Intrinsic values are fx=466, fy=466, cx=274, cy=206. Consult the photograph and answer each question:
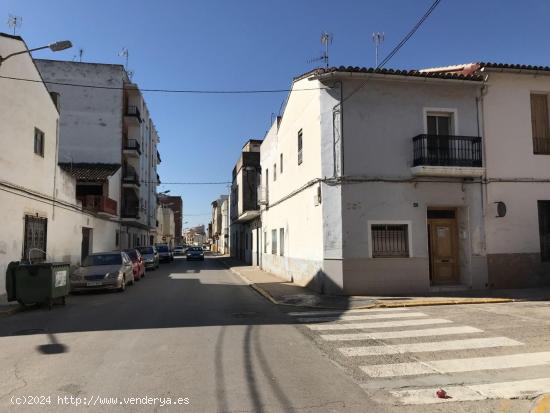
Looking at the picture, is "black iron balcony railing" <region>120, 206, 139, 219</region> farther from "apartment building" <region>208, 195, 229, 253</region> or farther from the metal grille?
"apartment building" <region>208, 195, 229, 253</region>

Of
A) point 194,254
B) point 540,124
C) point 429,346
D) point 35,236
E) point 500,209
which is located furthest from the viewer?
point 194,254

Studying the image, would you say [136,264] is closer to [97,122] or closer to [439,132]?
[439,132]

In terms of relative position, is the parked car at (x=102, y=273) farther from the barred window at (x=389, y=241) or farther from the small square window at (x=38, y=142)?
the barred window at (x=389, y=241)

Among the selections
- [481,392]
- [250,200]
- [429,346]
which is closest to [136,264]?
[250,200]

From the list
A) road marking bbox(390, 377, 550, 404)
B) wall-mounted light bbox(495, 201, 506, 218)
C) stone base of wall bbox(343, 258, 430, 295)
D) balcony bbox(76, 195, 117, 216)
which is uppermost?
balcony bbox(76, 195, 117, 216)

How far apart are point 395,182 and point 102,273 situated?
10445 mm

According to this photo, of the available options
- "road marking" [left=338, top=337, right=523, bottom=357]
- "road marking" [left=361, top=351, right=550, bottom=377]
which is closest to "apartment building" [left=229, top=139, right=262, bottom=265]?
"road marking" [left=338, top=337, right=523, bottom=357]

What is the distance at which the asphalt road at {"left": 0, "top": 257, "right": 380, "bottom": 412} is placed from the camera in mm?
4916

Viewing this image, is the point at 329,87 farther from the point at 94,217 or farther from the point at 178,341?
the point at 94,217

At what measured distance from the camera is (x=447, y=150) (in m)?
14.8

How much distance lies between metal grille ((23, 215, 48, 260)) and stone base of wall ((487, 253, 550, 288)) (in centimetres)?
1528

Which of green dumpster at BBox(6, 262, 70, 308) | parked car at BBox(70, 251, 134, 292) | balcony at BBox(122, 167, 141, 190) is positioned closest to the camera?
green dumpster at BBox(6, 262, 70, 308)

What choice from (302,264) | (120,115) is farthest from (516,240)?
(120,115)

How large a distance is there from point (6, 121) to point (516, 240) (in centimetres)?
1696
